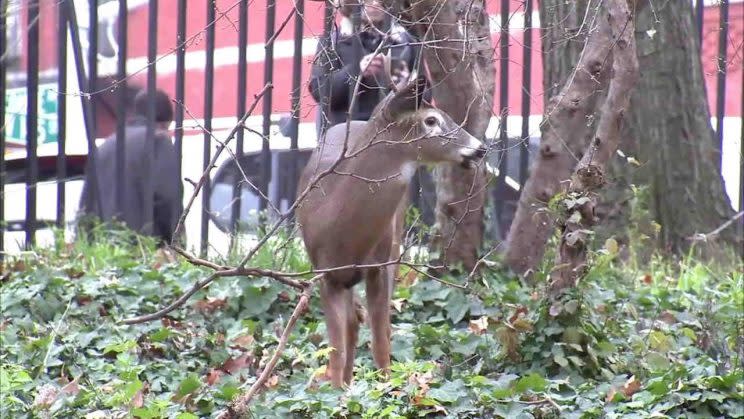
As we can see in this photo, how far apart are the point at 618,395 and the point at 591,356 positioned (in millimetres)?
485

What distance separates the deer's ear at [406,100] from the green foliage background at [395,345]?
886mm

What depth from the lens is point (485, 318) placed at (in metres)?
6.66

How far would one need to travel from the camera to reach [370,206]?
6.11m

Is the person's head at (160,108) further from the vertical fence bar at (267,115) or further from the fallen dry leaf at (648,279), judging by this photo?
the fallen dry leaf at (648,279)

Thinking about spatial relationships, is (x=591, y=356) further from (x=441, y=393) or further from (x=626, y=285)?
(x=626, y=285)

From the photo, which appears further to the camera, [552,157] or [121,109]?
[121,109]

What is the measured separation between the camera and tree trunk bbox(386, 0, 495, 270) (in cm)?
648

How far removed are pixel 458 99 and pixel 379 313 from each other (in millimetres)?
1477

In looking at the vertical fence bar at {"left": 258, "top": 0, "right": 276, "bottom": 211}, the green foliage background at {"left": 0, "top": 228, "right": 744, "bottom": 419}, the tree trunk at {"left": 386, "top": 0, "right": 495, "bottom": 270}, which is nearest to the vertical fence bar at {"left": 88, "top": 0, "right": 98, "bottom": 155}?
the green foliage background at {"left": 0, "top": 228, "right": 744, "bottom": 419}

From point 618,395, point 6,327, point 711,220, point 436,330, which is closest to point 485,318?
point 436,330

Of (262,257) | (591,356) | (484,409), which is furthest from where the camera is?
(262,257)

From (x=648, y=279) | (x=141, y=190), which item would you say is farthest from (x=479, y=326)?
(x=141, y=190)

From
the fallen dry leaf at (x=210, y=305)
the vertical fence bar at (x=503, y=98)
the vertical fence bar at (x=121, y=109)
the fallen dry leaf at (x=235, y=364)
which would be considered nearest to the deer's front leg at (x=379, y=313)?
the fallen dry leaf at (x=235, y=364)

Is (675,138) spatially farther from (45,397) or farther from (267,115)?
(45,397)
